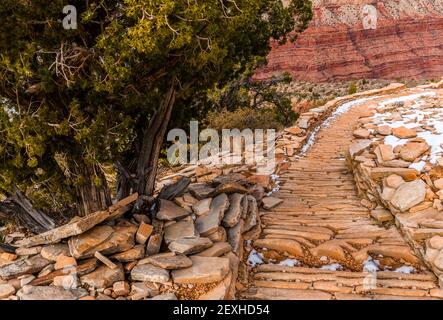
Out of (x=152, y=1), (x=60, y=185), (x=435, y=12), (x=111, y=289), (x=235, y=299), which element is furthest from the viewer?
(x=435, y=12)

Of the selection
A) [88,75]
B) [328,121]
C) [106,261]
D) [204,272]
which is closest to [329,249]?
[204,272]

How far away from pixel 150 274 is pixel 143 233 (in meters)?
0.80

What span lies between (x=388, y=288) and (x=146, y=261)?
3.16 m

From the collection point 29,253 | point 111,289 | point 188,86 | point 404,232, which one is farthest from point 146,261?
point 404,232

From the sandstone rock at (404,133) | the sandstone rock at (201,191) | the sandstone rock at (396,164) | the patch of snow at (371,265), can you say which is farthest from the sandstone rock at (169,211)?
the sandstone rock at (404,133)

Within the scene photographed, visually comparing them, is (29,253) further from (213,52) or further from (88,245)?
(213,52)

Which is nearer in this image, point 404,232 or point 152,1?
point 152,1

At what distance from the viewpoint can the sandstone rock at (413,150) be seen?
758 centimetres

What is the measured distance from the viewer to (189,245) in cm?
528

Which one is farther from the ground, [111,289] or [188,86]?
[188,86]

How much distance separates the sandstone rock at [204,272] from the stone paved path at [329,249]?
542mm

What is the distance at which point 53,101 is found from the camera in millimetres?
5102

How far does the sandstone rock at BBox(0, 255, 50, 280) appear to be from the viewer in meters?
4.80

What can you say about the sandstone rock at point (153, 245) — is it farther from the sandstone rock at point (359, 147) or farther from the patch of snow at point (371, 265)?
the sandstone rock at point (359, 147)
